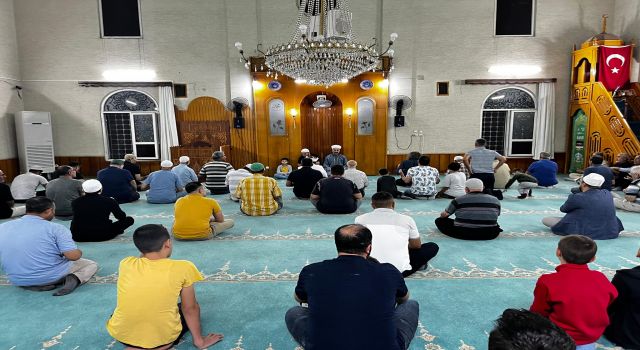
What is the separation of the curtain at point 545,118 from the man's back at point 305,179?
6430mm

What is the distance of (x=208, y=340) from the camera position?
6.97 ft

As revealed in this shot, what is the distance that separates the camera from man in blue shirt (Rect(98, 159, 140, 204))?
602 centimetres

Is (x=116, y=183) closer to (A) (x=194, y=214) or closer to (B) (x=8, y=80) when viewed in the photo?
(A) (x=194, y=214)

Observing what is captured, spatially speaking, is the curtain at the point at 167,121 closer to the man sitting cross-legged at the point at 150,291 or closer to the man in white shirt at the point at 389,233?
the man in white shirt at the point at 389,233

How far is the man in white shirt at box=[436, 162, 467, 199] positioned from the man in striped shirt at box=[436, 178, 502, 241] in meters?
2.13

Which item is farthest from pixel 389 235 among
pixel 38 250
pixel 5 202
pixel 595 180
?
pixel 5 202

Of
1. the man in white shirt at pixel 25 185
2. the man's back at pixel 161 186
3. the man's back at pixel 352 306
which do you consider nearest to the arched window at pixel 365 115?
the man's back at pixel 161 186

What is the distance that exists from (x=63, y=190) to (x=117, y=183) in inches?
47.2

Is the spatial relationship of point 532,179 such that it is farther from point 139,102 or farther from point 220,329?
point 139,102

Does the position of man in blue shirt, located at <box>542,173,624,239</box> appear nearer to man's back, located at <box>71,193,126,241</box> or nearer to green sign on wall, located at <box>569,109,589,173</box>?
man's back, located at <box>71,193,126,241</box>

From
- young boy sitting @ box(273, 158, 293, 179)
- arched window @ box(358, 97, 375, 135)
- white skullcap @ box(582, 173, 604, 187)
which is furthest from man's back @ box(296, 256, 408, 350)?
arched window @ box(358, 97, 375, 135)

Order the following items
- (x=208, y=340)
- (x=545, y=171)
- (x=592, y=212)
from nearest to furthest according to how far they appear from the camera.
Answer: (x=208, y=340) < (x=592, y=212) < (x=545, y=171)

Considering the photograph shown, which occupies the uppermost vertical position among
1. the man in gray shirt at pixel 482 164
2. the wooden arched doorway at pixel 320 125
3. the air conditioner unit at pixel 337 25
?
the air conditioner unit at pixel 337 25

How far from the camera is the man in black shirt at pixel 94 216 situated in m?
3.80
